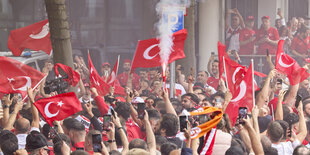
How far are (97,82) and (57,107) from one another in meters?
2.58

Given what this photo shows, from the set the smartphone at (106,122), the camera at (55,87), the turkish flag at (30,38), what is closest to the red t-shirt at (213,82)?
the turkish flag at (30,38)

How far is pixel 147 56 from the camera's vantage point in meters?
11.1

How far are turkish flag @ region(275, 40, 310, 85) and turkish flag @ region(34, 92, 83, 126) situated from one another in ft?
12.6

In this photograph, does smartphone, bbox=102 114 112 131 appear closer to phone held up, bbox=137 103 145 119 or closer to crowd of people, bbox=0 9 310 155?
crowd of people, bbox=0 9 310 155

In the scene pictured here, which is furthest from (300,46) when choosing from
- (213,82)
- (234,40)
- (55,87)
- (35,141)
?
(35,141)

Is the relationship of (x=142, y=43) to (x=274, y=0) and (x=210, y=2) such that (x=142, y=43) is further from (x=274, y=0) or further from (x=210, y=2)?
(x=274, y=0)

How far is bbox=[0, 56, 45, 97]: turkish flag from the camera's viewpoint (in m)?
10.2

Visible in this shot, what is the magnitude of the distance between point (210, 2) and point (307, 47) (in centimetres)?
410

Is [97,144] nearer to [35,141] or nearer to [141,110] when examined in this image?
[35,141]

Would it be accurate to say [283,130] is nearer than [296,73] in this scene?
Yes

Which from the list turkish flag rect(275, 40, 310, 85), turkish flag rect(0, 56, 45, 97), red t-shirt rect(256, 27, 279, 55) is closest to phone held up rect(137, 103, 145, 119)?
turkish flag rect(0, 56, 45, 97)

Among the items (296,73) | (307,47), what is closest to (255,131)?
(296,73)

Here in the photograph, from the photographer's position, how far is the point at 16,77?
33.7 ft

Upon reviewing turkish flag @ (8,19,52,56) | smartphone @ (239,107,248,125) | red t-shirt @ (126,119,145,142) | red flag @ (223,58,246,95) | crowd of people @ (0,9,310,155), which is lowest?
red t-shirt @ (126,119,145,142)
